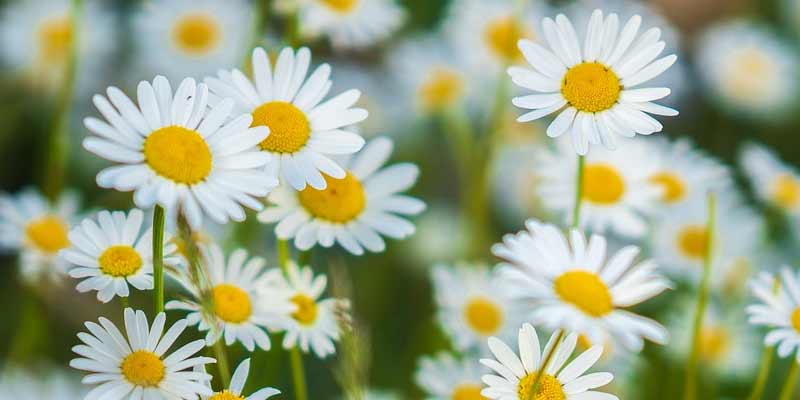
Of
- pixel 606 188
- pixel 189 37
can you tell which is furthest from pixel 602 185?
pixel 189 37

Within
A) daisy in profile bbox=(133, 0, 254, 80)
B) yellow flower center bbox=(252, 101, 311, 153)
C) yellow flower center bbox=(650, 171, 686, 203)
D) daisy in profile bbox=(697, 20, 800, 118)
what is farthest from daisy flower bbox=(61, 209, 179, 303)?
daisy in profile bbox=(697, 20, 800, 118)

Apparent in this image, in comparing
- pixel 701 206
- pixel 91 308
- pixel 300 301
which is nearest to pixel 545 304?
pixel 300 301

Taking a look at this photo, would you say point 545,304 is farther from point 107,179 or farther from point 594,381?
point 107,179

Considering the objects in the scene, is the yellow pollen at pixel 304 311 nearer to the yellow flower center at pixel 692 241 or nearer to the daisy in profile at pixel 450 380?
the daisy in profile at pixel 450 380

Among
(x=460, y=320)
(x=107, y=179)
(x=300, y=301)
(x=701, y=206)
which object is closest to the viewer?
(x=107, y=179)

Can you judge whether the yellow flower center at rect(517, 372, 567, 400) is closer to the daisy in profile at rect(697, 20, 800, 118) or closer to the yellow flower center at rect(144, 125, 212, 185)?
the yellow flower center at rect(144, 125, 212, 185)

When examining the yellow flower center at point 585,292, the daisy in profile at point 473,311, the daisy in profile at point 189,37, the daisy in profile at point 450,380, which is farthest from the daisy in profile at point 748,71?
the yellow flower center at point 585,292
